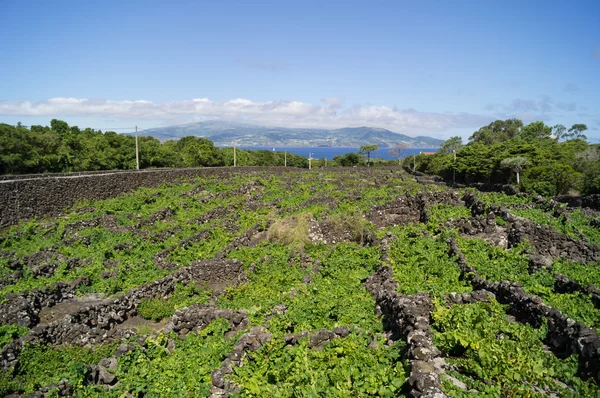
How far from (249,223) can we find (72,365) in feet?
57.9

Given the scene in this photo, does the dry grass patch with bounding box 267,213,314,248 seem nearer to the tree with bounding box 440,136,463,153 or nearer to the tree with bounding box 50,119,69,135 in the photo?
the tree with bounding box 50,119,69,135

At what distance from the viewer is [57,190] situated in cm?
3188

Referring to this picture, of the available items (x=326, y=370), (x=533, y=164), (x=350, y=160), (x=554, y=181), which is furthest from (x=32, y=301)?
(x=350, y=160)

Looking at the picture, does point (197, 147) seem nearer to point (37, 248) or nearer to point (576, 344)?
A: point (37, 248)

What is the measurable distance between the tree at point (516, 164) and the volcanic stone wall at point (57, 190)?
138ft

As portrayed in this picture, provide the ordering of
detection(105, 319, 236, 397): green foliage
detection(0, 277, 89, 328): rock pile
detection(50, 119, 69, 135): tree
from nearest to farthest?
detection(105, 319, 236, 397): green foliage → detection(0, 277, 89, 328): rock pile → detection(50, 119, 69, 135): tree

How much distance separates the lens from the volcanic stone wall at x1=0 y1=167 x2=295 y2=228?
2750 cm

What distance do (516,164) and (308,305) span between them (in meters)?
44.9

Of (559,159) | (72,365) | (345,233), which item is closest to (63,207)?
(345,233)

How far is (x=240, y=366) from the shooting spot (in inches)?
413

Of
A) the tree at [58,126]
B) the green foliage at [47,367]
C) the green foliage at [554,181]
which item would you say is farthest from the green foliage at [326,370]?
the tree at [58,126]

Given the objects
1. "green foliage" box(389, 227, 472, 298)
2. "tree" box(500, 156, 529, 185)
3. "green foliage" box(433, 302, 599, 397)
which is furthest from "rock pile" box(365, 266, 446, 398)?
"tree" box(500, 156, 529, 185)

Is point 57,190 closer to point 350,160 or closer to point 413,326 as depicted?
point 413,326

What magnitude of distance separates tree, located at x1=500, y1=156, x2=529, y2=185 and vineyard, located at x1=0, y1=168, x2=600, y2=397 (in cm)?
2409
